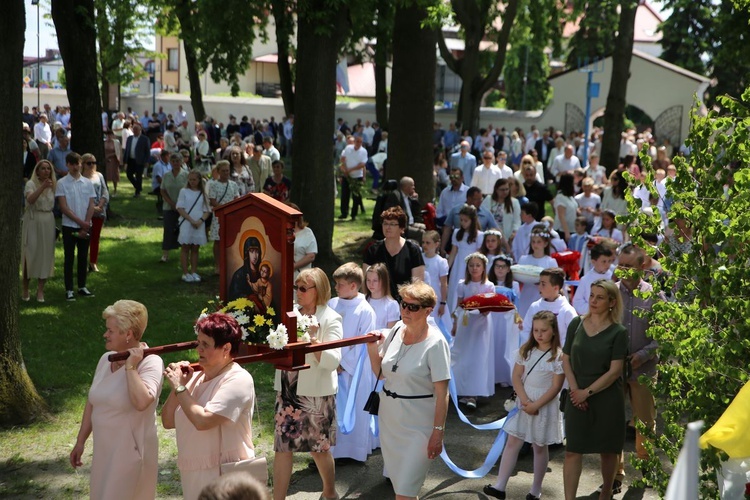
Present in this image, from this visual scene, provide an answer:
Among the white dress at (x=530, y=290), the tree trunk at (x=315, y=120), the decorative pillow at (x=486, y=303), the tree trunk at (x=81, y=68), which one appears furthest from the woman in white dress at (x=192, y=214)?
the decorative pillow at (x=486, y=303)

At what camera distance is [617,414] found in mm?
7684

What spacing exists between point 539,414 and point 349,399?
163 centimetres

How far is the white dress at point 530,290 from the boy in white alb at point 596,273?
4.43ft

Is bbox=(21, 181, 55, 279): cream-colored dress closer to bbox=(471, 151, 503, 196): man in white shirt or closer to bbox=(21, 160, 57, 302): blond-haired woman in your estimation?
bbox=(21, 160, 57, 302): blond-haired woman

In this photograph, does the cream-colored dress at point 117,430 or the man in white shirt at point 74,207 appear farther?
the man in white shirt at point 74,207

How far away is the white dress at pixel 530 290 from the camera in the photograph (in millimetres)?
11836

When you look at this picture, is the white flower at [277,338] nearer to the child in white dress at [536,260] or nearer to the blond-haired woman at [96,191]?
the child in white dress at [536,260]

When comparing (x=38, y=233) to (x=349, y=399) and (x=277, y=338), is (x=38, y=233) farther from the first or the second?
(x=277, y=338)

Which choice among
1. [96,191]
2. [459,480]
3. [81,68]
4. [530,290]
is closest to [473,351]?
[530,290]

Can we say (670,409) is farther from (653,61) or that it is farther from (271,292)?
(653,61)

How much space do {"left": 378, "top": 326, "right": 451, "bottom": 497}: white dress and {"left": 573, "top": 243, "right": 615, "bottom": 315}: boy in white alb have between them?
387cm

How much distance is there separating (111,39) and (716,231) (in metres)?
29.2

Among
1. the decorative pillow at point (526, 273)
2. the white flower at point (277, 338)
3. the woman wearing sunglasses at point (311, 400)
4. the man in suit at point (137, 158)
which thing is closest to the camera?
the white flower at point (277, 338)

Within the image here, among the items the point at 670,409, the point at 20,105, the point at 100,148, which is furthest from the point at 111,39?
the point at 670,409
